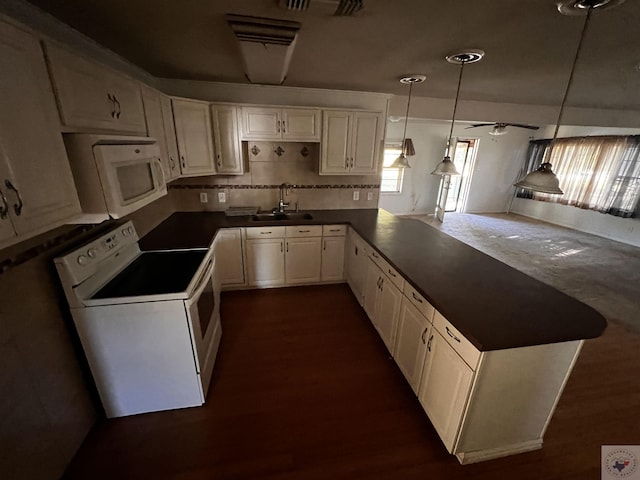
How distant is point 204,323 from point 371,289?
1490 millimetres

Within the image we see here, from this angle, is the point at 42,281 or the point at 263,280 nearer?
the point at 42,281

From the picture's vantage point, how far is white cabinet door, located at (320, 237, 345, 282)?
3.21m

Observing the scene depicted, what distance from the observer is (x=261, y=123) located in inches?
113

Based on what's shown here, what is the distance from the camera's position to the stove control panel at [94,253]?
1.41 m

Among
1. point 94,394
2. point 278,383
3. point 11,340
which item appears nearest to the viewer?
point 11,340

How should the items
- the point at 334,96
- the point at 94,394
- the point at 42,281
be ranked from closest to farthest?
the point at 42,281 < the point at 94,394 < the point at 334,96

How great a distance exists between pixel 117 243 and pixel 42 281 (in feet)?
1.53

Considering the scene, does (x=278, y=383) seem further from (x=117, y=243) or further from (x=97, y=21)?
(x=97, y=21)

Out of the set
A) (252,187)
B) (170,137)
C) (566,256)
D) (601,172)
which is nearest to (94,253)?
(170,137)

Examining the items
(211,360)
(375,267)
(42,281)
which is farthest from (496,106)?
(42,281)

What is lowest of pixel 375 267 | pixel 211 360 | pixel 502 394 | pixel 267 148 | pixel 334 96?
pixel 211 360

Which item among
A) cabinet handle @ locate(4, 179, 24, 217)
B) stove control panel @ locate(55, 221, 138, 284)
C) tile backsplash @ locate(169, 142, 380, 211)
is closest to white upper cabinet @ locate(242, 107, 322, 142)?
tile backsplash @ locate(169, 142, 380, 211)

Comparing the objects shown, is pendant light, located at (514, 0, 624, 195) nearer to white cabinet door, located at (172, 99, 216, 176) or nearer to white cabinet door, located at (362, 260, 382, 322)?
white cabinet door, located at (362, 260, 382, 322)

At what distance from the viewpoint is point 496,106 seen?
3705mm
